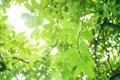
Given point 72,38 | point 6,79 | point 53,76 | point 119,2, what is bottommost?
point 53,76

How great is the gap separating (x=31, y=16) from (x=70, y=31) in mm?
384

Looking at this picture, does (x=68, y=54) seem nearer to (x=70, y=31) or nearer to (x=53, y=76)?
(x=70, y=31)

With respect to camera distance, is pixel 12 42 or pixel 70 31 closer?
pixel 70 31

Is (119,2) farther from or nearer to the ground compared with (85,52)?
farther from the ground

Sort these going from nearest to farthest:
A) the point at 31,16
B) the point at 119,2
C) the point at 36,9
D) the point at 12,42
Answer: the point at 31,16
the point at 36,9
the point at 12,42
the point at 119,2

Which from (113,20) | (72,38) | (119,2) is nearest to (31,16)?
(72,38)

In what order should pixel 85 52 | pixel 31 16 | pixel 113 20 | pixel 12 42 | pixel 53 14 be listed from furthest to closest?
pixel 113 20 → pixel 12 42 → pixel 53 14 → pixel 31 16 → pixel 85 52

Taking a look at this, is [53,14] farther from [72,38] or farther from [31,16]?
[72,38]

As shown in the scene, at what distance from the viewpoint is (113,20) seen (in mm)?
6066

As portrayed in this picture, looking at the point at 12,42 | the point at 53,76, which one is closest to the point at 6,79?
the point at 12,42

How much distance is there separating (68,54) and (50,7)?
2.04 feet

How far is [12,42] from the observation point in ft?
8.45

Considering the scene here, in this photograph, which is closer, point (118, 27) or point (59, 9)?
point (59, 9)

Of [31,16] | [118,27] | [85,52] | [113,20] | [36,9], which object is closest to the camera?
[85,52]
